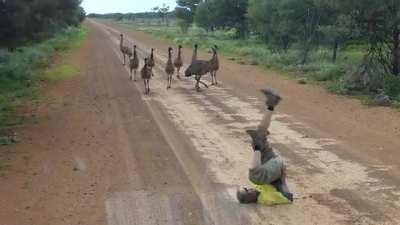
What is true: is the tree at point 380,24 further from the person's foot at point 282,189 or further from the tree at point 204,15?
the tree at point 204,15

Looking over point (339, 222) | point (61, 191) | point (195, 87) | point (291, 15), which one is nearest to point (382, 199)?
point (339, 222)

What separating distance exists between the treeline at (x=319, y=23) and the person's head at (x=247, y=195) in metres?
12.3

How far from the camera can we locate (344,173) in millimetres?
9625

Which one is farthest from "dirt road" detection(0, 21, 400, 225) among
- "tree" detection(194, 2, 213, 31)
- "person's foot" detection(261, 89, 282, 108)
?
"tree" detection(194, 2, 213, 31)

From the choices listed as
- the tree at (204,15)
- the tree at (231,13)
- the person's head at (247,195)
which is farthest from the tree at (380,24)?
the tree at (204,15)

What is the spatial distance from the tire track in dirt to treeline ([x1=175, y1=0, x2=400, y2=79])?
5.11 m

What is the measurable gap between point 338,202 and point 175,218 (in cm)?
226

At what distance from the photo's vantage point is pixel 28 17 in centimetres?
1324

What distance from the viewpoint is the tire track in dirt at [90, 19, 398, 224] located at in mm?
7755

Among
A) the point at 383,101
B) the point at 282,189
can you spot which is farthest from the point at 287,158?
the point at 383,101

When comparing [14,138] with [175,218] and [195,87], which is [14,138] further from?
[195,87]

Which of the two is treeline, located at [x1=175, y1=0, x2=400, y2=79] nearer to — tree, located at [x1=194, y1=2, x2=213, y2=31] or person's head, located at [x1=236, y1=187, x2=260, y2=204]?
tree, located at [x1=194, y1=2, x2=213, y2=31]

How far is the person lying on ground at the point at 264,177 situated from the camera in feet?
25.9

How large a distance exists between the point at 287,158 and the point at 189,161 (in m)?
1.76
